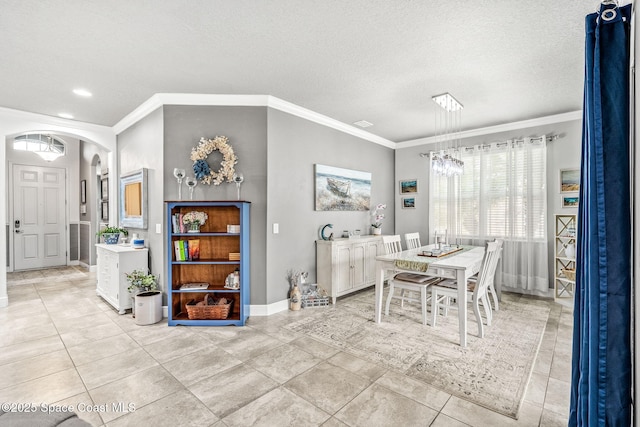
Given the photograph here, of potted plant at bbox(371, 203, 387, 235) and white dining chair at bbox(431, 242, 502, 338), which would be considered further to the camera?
potted plant at bbox(371, 203, 387, 235)

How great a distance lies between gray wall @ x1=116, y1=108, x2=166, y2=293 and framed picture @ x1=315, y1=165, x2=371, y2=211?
6.69 ft

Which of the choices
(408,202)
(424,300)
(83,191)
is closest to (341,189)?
(408,202)

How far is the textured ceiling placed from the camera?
86.9 inches

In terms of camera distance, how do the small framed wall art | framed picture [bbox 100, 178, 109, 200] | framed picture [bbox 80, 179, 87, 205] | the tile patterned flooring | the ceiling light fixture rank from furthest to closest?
framed picture [bbox 80, 179, 87, 205], the small framed wall art, framed picture [bbox 100, 178, 109, 200], the ceiling light fixture, the tile patterned flooring

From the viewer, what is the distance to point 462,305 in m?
3.00

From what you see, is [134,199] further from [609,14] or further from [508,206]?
[508,206]

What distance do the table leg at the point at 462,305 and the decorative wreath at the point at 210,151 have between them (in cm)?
271

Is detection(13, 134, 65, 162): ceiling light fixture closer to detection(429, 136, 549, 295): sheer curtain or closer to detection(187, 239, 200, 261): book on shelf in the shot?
detection(187, 239, 200, 261): book on shelf

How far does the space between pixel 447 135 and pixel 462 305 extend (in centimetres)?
344

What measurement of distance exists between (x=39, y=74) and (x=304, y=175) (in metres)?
2.99

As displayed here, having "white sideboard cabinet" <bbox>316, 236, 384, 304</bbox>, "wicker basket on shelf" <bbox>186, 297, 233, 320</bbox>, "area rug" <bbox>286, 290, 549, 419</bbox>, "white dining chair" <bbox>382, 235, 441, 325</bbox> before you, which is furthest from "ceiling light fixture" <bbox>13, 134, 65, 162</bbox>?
"white dining chair" <bbox>382, 235, 441, 325</bbox>

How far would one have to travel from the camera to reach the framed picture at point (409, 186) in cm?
593

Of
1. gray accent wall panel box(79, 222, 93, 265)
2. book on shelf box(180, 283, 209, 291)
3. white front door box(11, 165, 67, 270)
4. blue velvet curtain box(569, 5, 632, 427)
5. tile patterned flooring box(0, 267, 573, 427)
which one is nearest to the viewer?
blue velvet curtain box(569, 5, 632, 427)

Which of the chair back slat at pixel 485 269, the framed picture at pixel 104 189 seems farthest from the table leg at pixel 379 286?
the framed picture at pixel 104 189
